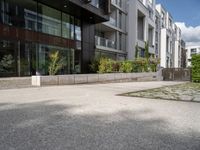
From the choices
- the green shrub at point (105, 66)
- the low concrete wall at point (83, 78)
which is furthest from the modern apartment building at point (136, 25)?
the green shrub at point (105, 66)

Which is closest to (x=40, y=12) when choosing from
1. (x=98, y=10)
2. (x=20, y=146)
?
(x=98, y=10)

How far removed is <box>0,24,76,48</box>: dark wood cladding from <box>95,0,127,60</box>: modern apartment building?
779 centimetres

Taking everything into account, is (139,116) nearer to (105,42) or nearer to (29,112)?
(29,112)

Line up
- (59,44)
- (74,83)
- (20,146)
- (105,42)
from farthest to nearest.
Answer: (105,42), (59,44), (74,83), (20,146)

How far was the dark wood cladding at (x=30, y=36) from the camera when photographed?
13102mm

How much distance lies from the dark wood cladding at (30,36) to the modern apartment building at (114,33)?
307 inches

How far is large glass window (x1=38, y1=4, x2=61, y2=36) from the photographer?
51.2 ft

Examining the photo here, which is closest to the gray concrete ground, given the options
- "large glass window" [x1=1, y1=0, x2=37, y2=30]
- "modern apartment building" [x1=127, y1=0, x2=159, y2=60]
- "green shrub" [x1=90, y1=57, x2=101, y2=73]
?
"large glass window" [x1=1, y1=0, x2=37, y2=30]

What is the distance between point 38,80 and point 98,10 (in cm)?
970

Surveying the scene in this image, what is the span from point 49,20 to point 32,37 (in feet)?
8.49

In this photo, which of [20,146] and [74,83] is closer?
A: [20,146]

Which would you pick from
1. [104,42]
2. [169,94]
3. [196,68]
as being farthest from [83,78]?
[196,68]

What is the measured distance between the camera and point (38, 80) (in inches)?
445

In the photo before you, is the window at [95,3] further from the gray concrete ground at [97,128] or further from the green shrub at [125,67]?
the gray concrete ground at [97,128]
